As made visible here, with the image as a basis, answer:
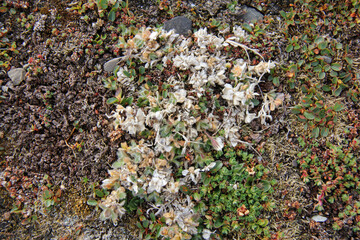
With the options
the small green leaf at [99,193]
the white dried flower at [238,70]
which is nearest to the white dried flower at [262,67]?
the white dried flower at [238,70]

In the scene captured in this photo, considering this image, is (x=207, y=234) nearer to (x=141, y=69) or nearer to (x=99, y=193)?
(x=99, y=193)

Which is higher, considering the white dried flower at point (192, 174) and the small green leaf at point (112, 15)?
the small green leaf at point (112, 15)

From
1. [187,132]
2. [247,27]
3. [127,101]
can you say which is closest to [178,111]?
[187,132]

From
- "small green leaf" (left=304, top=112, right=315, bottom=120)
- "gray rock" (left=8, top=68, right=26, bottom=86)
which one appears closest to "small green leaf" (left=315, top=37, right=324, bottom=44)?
"small green leaf" (left=304, top=112, right=315, bottom=120)

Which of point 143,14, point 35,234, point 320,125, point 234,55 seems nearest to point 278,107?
point 320,125

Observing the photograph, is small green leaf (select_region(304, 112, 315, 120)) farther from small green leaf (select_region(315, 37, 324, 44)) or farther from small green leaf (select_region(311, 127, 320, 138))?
small green leaf (select_region(315, 37, 324, 44))

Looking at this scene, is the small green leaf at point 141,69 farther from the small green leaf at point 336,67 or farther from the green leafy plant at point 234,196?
the small green leaf at point 336,67
